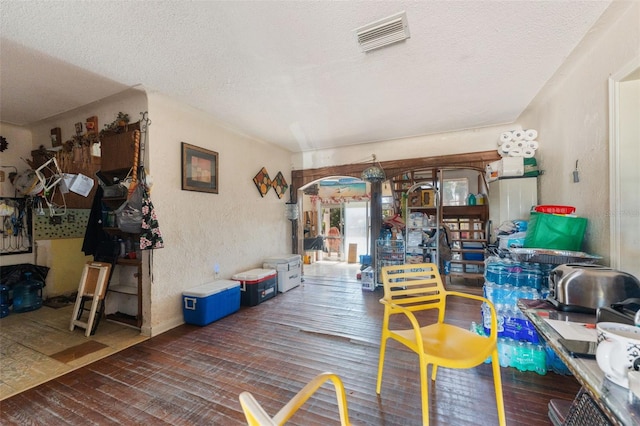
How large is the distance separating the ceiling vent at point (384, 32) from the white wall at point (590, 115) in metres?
1.36

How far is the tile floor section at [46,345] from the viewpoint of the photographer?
82.9 inches

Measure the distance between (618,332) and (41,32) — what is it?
3689 mm

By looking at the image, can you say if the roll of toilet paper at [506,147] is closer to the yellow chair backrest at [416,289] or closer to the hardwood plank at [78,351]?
the yellow chair backrest at [416,289]

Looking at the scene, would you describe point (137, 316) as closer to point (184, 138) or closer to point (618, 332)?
point (184, 138)

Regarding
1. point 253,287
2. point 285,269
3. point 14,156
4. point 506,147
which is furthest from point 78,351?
point 506,147

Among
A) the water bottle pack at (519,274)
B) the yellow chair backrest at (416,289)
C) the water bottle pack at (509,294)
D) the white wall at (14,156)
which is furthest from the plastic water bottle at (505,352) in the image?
the white wall at (14,156)

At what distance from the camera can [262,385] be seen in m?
1.96

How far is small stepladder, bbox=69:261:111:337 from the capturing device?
284 centimetres

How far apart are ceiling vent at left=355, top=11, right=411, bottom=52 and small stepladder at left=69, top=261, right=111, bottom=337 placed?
11.6ft

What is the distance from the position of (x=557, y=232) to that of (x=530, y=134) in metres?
1.86

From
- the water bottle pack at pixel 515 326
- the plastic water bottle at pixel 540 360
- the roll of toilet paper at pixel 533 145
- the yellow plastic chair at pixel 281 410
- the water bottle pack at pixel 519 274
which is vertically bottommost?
the plastic water bottle at pixel 540 360

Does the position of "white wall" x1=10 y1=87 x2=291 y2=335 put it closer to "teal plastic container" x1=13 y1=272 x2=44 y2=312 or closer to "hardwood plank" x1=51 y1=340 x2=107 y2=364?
"hardwood plank" x1=51 y1=340 x2=107 y2=364

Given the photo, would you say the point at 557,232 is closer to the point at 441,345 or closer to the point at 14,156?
the point at 441,345

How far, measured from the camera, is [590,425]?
48.4 inches
